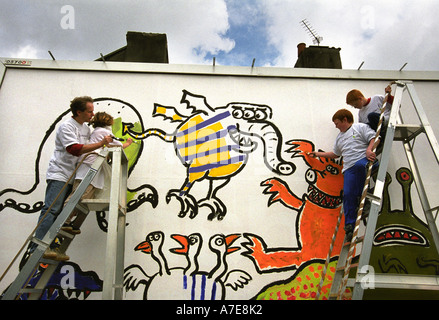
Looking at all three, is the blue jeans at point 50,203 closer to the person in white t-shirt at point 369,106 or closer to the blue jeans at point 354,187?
the blue jeans at point 354,187

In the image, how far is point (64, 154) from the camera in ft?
11.4

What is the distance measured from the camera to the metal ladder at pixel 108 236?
273 cm

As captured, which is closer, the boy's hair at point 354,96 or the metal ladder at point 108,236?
the metal ladder at point 108,236

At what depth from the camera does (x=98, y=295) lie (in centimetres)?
365

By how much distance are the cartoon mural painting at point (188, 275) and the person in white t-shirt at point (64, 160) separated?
0.93m

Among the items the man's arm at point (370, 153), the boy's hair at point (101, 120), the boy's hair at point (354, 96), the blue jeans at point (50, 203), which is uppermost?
the boy's hair at point (354, 96)

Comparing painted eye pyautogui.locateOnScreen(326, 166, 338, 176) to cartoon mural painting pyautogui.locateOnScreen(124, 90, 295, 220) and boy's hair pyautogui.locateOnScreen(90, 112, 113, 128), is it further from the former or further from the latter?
boy's hair pyautogui.locateOnScreen(90, 112, 113, 128)

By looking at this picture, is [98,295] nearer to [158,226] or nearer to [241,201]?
[158,226]

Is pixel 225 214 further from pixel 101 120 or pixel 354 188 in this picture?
pixel 101 120

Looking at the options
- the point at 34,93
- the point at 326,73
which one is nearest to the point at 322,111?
the point at 326,73

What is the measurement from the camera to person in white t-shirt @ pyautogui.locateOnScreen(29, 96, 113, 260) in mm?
3150

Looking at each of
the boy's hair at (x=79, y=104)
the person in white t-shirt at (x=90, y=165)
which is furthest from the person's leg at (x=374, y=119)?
the boy's hair at (x=79, y=104)

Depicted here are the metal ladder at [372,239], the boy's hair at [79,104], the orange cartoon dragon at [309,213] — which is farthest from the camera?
the orange cartoon dragon at [309,213]

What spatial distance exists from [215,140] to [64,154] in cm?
199
